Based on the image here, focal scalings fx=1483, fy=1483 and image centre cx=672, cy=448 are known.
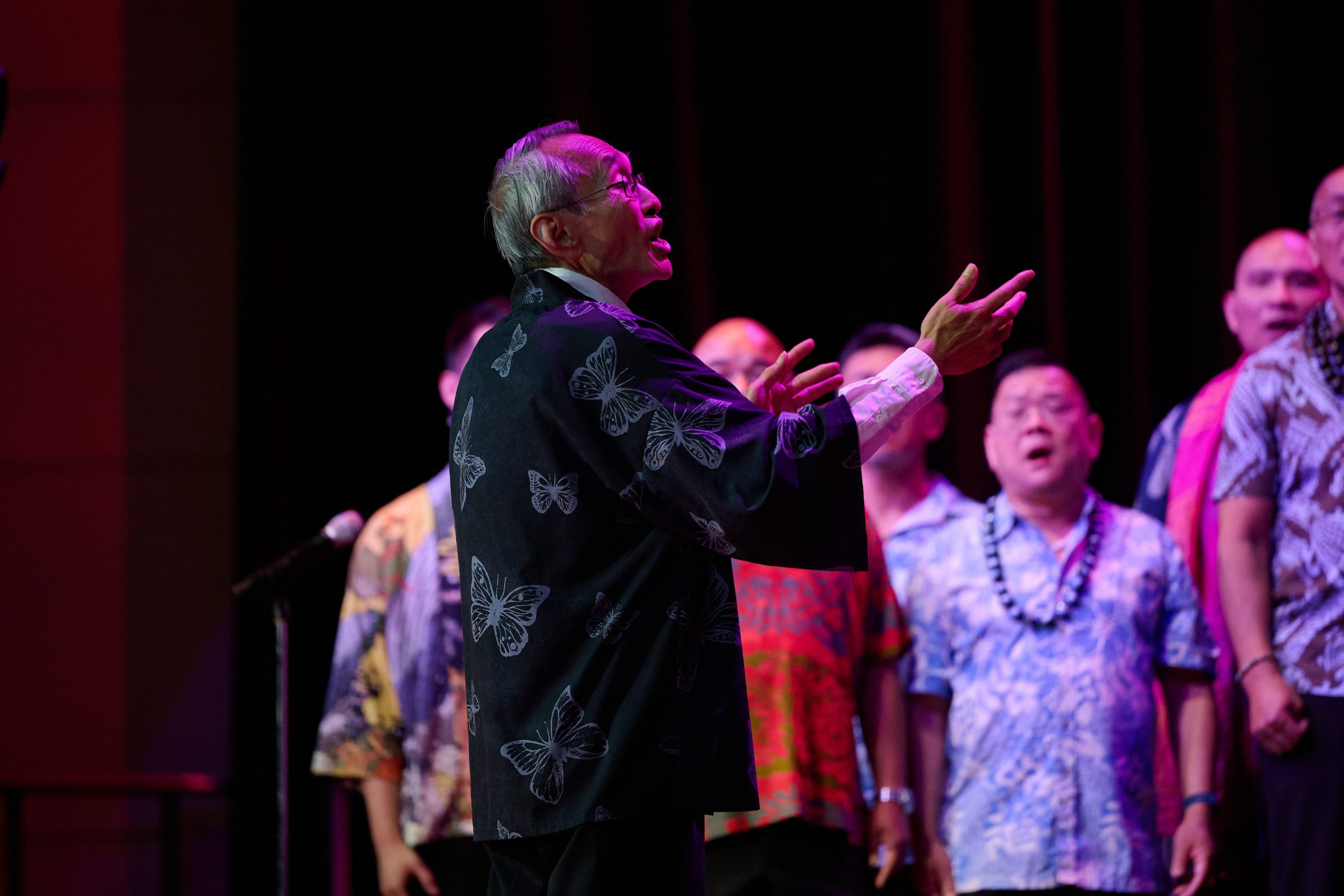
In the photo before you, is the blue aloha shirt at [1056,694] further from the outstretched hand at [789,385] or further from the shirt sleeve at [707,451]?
the shirt sleeve at [707,451]

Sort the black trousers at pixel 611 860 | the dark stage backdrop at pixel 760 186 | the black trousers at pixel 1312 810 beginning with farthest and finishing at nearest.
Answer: the dark stage backdrop at pixel 760 186 < the black trousers at pixel 1312 810 < the black trousers at pixel 611 860

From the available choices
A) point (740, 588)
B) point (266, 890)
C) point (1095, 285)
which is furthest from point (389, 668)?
point (1095, 285)

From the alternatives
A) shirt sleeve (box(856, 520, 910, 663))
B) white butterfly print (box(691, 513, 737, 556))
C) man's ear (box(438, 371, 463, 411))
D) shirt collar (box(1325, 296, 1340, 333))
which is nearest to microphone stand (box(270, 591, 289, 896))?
man's ear (box(438, 371, 463, 411))

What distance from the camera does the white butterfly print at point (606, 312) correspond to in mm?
1624

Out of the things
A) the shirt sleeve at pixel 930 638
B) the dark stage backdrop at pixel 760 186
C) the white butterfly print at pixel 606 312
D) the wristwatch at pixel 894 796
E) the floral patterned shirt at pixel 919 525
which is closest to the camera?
the white butterfly print at pixel 606 312

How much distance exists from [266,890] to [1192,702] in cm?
223

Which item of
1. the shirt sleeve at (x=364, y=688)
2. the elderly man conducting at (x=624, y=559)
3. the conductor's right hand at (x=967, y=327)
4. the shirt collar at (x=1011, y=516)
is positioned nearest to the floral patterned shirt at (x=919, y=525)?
the shirt collar at (x=1011, y=516)

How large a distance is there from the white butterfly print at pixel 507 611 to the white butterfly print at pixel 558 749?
81mm

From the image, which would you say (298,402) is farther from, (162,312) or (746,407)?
(746,407)

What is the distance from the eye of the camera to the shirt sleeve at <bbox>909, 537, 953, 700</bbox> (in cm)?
274

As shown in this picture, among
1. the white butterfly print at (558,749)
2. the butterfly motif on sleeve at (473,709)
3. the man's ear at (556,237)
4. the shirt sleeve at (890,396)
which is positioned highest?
the man's ear at (556,237)

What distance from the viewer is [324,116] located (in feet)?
12.6

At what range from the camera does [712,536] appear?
1553mm

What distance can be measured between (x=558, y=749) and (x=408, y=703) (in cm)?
139
